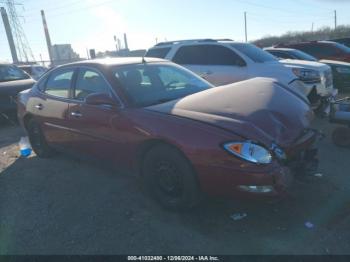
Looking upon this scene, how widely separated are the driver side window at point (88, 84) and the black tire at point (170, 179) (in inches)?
43.1

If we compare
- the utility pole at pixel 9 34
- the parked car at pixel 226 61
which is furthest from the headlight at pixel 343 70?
the utility pole at pixel 9 34

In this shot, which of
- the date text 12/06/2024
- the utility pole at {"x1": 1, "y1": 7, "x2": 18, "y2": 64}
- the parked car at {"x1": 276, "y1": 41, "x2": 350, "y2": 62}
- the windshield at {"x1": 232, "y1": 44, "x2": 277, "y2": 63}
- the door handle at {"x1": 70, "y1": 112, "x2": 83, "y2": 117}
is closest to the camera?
the date text 12/06/2024

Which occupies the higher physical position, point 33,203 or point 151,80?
point 151,80

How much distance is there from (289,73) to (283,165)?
4769mm

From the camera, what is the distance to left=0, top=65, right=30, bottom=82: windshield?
943cm

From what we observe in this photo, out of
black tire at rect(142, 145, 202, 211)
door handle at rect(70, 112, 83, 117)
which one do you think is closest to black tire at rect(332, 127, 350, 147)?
black tire at rect(142, 145, 202, 211)

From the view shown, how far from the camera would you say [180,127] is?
3.21m

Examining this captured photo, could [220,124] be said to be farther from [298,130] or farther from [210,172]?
[298,130]

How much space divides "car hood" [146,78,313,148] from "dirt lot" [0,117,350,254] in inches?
24.3

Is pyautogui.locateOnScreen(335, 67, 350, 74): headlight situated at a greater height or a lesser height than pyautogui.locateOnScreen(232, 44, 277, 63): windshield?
lesser

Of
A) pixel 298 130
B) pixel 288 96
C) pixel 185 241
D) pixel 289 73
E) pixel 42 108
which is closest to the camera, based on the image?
pixel 185 241

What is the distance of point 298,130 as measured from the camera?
3.42 meters

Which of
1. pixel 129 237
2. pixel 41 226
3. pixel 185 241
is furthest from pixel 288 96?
pixel 41 226

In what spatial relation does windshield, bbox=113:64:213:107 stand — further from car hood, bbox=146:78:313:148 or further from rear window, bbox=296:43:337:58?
rear window, bbox=296:43:337:58
